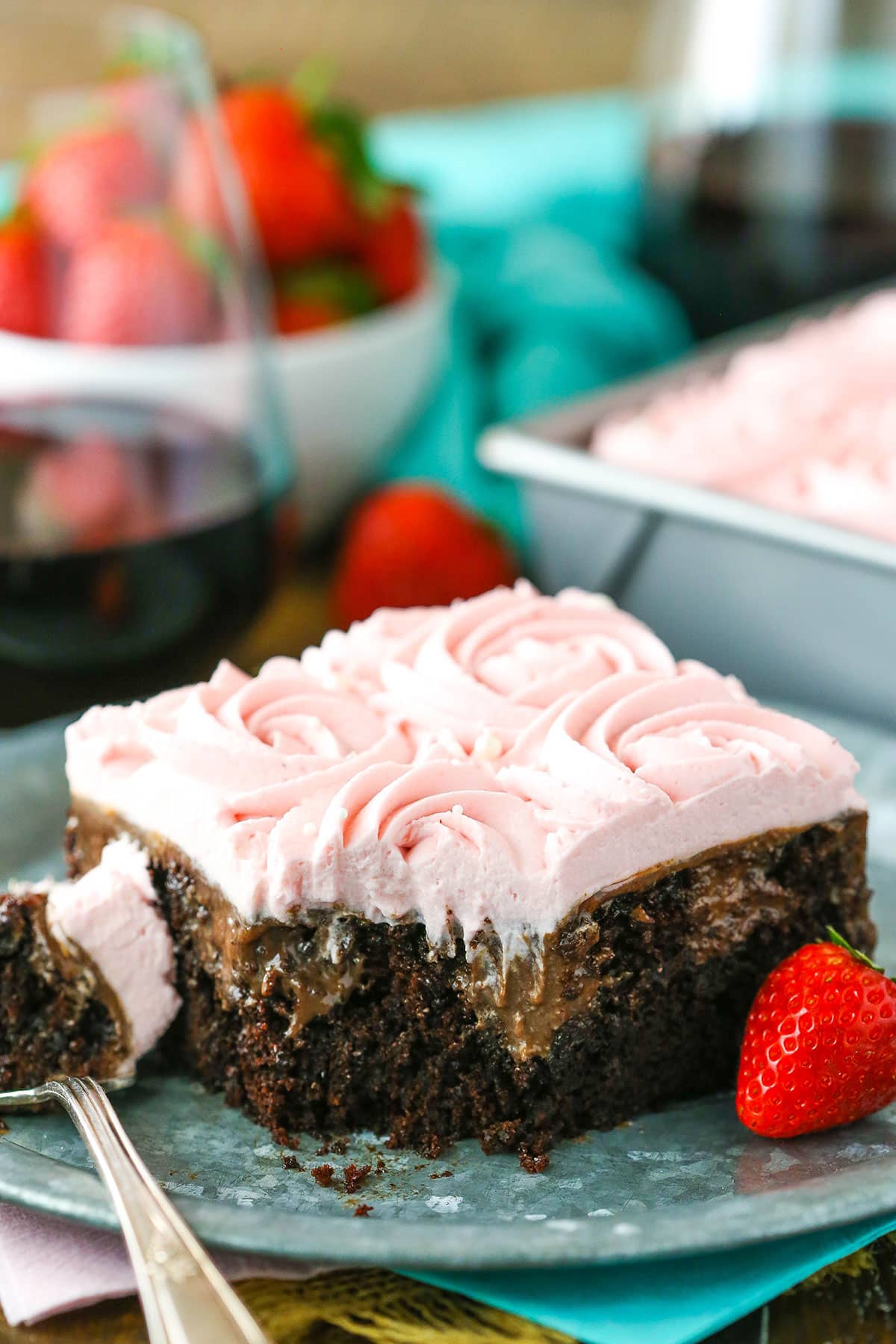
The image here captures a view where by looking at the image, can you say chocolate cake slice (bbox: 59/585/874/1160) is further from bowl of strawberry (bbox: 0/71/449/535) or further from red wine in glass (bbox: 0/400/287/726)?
bowl of strawberry (bbox: 0/71/449/535)

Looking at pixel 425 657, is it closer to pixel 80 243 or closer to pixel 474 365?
pixel 80 243

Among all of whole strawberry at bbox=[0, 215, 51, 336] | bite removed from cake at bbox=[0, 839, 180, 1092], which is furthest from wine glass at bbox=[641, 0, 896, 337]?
bite removed from cake at bbox=[0, 839, 180, 1092]

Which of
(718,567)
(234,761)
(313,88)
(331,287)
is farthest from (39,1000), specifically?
(313,88)

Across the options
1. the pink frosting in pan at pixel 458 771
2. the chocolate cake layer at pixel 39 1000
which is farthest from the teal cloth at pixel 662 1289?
the chocolate cake layer at pixel 39 1000

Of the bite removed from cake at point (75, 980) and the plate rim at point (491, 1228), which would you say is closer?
the plate rim at point (491, 1228)

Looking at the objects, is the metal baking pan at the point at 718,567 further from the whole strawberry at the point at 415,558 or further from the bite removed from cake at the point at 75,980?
the bite removed from cake at the point at 75,980

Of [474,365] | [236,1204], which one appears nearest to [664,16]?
[474,365]
